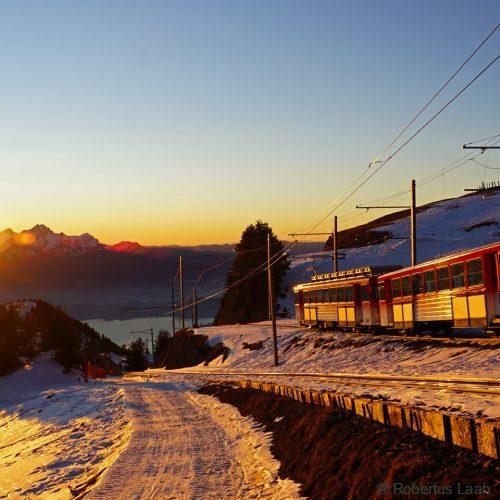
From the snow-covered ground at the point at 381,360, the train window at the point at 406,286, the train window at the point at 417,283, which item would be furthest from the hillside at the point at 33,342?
the train window at the point at 417,283

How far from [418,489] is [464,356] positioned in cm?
1994

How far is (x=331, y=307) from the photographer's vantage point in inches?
2031

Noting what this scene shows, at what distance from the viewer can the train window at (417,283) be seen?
3522 cm

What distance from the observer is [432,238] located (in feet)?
398

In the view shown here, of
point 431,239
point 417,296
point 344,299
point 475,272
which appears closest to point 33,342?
point 431,239

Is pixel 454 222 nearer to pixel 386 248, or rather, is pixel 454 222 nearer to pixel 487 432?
pixel 386 248

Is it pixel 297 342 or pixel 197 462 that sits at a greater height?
pixel 297 342

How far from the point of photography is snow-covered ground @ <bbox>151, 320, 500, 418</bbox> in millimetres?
13977

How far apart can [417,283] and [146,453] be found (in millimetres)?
21058

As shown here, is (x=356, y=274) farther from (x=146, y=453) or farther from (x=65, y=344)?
(x=65, y=344)

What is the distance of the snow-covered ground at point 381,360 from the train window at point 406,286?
97.3 inches

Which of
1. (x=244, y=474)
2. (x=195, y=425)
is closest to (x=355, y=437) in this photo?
(x=244, y=474)

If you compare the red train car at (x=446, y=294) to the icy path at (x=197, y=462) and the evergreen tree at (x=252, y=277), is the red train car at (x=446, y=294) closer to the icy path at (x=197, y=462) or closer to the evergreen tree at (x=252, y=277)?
the icy path at (x=197, y=462)

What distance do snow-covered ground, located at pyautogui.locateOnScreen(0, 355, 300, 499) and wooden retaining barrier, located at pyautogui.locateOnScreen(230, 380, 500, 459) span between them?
202 cm
